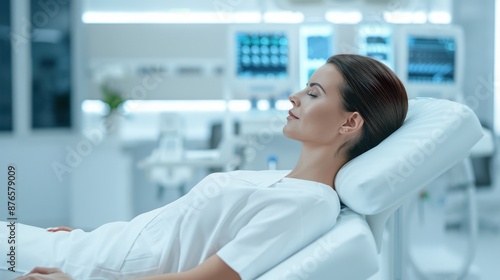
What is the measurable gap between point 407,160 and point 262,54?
7.03 feet

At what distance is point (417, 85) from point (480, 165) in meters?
1.22

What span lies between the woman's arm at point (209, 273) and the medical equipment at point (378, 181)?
7 centimetres

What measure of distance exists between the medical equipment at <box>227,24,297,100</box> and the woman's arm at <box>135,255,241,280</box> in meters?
2.20

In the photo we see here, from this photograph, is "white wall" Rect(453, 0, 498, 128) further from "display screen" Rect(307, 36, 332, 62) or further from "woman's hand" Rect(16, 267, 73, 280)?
"woman's hand" Rect(16, 267, 73, 280)

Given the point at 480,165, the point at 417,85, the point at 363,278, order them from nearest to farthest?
1. the point at 363,278
2. the point at 417,85
3. the point at 480,165

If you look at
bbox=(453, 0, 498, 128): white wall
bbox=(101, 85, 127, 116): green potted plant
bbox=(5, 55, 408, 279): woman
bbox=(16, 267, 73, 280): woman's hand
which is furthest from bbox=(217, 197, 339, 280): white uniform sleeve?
bbox=(453, 0, 498, 128): white wall

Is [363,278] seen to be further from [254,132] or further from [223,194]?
[254,132]

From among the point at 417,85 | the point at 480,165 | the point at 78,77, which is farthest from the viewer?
the point at 78,77

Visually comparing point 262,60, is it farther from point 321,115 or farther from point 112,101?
point 321,115

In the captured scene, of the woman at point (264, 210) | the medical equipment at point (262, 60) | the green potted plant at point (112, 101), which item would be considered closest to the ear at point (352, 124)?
the woman at point (264, 210)

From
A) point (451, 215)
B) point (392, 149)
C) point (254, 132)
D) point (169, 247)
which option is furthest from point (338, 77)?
point (451, 215)

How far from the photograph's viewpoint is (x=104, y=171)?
14.4ft

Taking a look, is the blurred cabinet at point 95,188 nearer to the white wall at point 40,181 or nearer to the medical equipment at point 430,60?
the white wall at point 40,181

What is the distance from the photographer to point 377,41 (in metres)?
3.44
